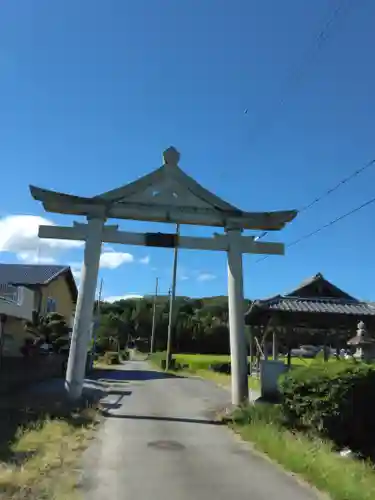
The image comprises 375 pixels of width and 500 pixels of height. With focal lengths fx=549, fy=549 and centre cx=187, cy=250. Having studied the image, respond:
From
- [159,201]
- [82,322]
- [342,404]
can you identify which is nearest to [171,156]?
[159,201]

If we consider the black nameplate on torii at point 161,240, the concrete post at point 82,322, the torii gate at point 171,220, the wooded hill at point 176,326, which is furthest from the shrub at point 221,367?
the wooded hill at point 176,326

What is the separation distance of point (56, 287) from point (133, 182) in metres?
25.5

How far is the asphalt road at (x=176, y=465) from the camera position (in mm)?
6852

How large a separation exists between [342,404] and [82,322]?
22.7 feet

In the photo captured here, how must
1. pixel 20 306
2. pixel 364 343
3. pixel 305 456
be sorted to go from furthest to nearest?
pixel 20 306, pixel 364 343, pixel 305 456

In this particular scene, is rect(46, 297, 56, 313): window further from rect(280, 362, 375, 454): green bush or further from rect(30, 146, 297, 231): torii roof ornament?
rect(280, 362, 375, 454): green bush

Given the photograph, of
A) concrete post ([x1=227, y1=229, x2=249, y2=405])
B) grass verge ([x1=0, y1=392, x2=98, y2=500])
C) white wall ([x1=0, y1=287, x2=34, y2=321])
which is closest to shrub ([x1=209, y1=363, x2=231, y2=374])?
white wall ([x1=0, y1=287, x2=34, y2=321])

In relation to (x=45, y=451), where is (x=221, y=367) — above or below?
above

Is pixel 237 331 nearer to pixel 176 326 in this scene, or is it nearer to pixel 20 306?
pixel 20 306

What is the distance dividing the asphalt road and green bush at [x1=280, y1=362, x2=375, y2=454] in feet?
5.42

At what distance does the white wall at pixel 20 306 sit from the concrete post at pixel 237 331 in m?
8.51

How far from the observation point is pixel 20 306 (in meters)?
21.5

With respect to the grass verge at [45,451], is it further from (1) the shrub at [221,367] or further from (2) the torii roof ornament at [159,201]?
(1) the shrub at [221,367]

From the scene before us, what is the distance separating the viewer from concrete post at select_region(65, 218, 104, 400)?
1431 cm
